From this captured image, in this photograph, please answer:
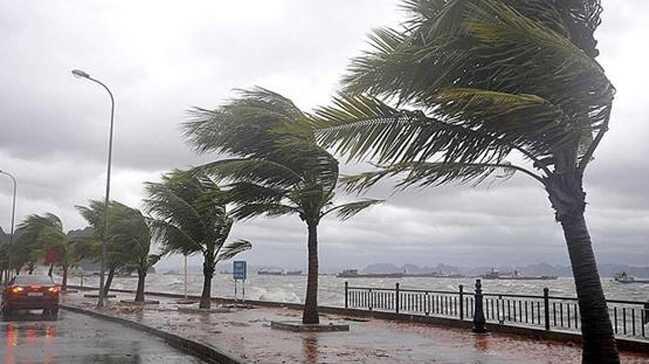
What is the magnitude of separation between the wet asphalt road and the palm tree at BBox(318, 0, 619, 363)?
6504mm

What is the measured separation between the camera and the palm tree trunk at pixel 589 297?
8125 mm

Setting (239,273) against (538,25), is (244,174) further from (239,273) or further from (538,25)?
(239,273)

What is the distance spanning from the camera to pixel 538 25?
7566mm

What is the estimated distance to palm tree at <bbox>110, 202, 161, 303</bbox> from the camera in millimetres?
31734

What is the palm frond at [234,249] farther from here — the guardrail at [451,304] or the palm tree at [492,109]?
the palm tree at [492,109]

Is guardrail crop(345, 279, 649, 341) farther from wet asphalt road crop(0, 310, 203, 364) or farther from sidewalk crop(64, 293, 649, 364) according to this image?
wet asphalt road crop(0, 310, 203, 364)

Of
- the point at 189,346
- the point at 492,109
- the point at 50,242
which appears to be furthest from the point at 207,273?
the point at 50,242

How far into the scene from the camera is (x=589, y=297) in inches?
323

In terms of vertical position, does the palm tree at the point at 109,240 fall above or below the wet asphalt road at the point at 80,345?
above

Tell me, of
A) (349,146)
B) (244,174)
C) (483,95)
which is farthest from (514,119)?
(244,174)

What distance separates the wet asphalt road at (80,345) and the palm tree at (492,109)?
650 cm

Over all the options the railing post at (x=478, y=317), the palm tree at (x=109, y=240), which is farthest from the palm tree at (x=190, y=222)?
the railing post at (x=478, y=317)

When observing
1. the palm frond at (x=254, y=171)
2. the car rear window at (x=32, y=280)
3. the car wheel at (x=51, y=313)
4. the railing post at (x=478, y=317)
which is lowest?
the car wheel at (x=51, y=313)

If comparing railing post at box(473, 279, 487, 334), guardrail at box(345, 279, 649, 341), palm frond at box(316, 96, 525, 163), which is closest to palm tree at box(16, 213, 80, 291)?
guardrail at box(345, 279, 649, 341)
